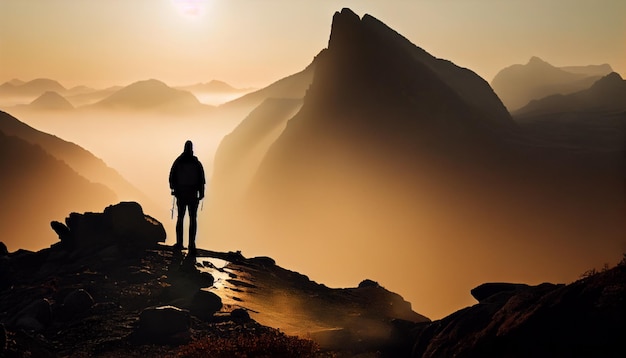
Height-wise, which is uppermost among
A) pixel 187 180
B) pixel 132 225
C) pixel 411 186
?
pixel 411 186

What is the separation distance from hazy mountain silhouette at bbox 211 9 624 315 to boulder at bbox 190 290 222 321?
356 feet

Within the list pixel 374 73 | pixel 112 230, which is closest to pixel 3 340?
pixel 112 230

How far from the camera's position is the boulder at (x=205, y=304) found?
54.0ft

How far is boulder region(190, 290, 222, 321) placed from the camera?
16.5 m

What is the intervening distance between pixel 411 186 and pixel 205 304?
455ft

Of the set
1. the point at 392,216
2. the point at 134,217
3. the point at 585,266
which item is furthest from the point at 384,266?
the point at 134,217

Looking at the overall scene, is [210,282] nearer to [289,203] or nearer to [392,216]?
[392,216]

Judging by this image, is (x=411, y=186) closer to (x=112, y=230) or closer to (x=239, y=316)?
(x=112, y=230)

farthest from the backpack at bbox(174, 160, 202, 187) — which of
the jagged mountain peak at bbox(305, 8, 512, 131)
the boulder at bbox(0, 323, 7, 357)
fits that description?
the jagged mountain peak at bbox(305, 8, 512, 131)

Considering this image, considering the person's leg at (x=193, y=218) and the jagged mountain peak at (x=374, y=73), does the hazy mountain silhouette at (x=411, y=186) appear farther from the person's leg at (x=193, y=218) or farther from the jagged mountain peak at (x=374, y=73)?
the person's leg at (x=193, y=218)

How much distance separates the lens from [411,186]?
152m

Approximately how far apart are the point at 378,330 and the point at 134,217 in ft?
42.2

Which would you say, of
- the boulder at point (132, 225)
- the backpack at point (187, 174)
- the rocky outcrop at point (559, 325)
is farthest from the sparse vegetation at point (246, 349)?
the boulder at point (132, 225)

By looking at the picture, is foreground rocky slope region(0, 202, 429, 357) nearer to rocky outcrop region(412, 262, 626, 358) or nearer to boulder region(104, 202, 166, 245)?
boulder region(104, 202, 166, 245)
